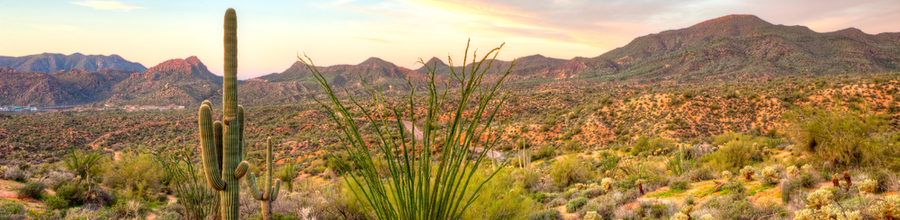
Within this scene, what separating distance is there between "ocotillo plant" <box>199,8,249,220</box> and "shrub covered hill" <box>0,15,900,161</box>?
2.48ft

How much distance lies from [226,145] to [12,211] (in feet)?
20.9

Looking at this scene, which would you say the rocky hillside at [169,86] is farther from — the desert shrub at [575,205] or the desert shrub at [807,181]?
the desert shrub at [807,181]

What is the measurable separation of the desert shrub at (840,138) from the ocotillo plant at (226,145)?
35.9 feet

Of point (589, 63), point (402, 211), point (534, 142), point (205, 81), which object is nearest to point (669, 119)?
point (534, 142)

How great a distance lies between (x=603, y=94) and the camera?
41.7m

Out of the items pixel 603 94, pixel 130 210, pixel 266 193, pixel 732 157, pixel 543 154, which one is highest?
pixel 603 94

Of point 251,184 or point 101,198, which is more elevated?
point 251,184

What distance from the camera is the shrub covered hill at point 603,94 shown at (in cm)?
2359

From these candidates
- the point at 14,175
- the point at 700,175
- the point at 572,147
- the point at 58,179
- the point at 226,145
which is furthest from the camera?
the point at 572,147

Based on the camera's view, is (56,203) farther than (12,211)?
Yes

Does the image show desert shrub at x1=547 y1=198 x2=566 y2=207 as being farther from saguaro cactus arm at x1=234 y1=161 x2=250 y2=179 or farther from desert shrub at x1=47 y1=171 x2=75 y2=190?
desert shrub at x1=47 y1=171 x2=75 y2=190

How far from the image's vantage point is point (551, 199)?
8789mm

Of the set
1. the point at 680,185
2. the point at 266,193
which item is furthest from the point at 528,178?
the point at 266,193

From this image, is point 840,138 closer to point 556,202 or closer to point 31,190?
point 556,202
